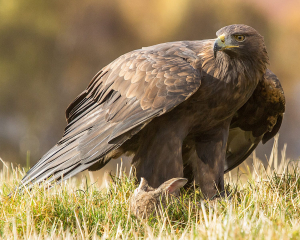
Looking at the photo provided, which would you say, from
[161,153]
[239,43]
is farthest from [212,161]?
[239,43]

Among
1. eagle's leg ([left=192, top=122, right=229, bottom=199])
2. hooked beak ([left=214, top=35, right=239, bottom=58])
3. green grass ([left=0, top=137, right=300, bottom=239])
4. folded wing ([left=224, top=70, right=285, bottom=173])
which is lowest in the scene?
green grass ([left=0, top=137, right=300, bottom=239])

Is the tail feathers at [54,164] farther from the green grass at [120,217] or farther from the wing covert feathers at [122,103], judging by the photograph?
the green grass at [120,217]

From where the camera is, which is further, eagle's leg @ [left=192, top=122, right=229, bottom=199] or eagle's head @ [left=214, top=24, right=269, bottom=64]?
eagle's leg @ [left=192, top=122, right=229, bottom=199]

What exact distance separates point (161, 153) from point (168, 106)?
0.58 metres

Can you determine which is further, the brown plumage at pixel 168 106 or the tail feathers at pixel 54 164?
the tail feathers at pixel 54 164

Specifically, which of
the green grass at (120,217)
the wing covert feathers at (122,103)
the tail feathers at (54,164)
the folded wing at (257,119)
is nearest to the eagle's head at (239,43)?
the wing covert feathers at (122,103)

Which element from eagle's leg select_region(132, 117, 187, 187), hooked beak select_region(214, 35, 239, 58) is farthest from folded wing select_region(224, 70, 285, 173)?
eagle's leg select_region(132, 117, 187, 187)

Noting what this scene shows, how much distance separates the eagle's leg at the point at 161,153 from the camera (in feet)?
12.8

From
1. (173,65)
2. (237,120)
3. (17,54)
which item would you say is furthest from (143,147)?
(17,54)

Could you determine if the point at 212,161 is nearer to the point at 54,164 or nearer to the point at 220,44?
the point at 220,44

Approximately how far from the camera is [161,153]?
3.91m

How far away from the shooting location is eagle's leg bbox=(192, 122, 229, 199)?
4.34m

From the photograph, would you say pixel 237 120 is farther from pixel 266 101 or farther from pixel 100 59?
pixel 100 59

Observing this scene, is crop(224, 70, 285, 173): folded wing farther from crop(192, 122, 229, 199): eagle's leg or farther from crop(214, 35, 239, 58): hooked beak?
crop(214, 35, 239, 58): hooked beak
